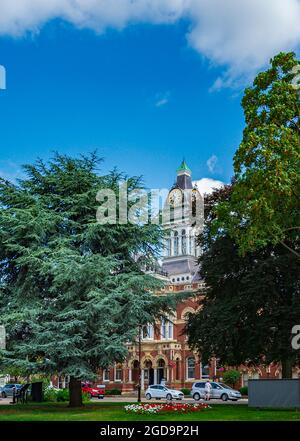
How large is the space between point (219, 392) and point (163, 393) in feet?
17.2

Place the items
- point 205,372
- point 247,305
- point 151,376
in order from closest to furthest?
point 247,305, point 205,372, point 151,376

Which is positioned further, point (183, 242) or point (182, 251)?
point (183, 242)

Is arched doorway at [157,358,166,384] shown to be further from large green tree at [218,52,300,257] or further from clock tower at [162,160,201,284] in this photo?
large green tree at [218,52,300,257]

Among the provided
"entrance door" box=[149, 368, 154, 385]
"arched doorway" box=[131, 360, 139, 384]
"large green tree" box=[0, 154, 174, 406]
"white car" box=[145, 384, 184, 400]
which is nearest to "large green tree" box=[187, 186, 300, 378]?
"large green tree" box=[0, 154, 174, 406]

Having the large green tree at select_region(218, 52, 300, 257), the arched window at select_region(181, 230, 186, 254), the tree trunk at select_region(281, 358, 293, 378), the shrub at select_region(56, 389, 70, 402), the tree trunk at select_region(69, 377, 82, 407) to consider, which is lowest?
the shrub at select_region(56, 389, 70, 402)

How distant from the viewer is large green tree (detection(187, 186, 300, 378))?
3027 centimetres

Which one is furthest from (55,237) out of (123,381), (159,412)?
(123,381)

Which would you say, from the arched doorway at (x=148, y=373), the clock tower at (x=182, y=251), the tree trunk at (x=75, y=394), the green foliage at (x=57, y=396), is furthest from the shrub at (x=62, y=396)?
the clock tower at (x=182, y=251)

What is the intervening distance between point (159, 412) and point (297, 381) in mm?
6190

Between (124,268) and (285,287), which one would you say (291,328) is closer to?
(285,287)

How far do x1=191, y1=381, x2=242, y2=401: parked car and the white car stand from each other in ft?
4.17

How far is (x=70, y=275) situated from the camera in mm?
26312

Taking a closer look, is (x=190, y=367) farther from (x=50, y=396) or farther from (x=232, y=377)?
(x=50, y=396)

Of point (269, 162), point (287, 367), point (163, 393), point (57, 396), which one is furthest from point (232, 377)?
point (269, 162)
